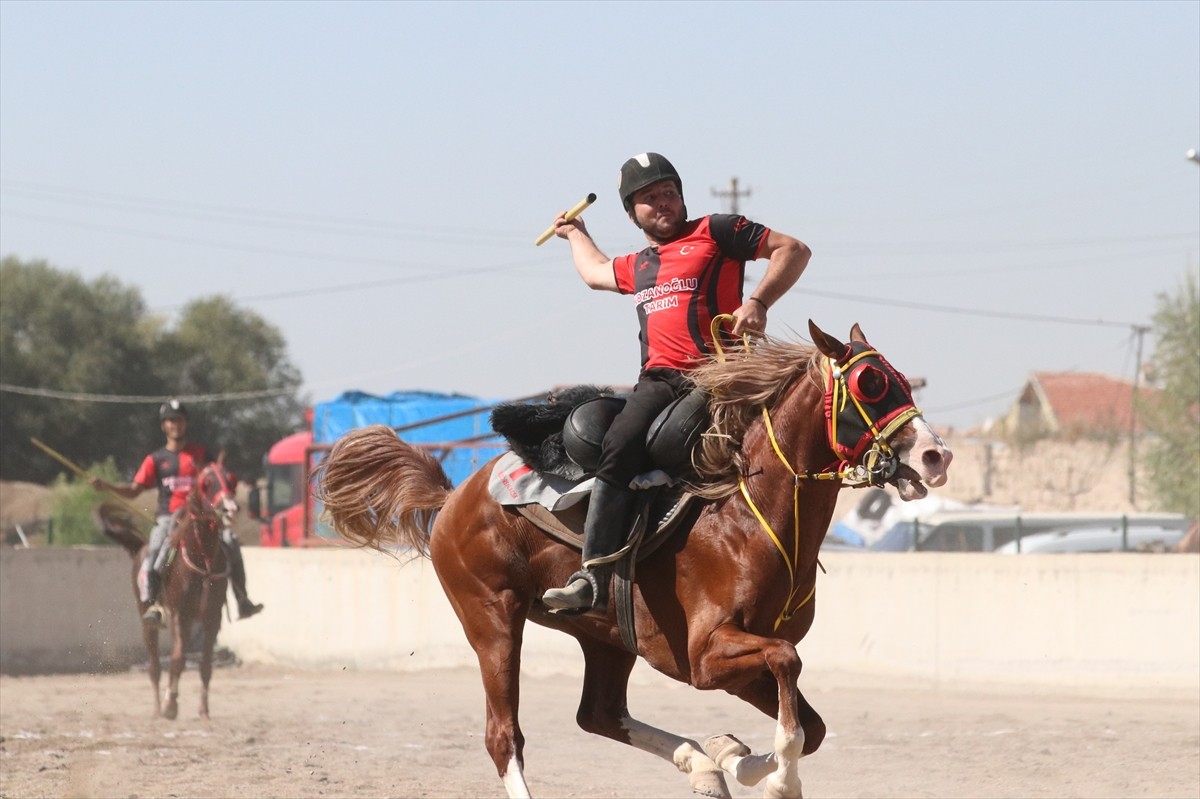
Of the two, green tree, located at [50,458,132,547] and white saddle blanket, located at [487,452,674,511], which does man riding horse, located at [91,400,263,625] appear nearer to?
white saddle blanket, located at [487,452,674,511]

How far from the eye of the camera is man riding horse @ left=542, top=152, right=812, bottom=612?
6.61 metres

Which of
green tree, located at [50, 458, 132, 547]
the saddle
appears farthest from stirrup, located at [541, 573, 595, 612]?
green tree, located at [50, 458, 132, 547]

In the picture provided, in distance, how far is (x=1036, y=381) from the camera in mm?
82562

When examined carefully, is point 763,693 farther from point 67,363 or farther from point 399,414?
point 67,363

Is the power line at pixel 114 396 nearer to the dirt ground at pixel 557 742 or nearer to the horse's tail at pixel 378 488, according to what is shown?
the dirt ground at pixel 557 742

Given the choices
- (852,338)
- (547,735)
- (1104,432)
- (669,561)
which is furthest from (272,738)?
(1104,432)

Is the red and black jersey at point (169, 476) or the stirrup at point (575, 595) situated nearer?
the stirrup at point (575, 595)

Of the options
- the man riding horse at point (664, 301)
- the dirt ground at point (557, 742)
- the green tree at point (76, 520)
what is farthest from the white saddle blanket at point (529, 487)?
the green tree at point (76, 520)

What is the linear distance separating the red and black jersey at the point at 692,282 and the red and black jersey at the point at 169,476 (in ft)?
26.4

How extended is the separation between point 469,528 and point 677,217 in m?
1.80

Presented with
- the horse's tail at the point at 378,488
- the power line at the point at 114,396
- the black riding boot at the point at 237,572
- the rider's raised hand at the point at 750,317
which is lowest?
the black riding boot at the point at 237,572

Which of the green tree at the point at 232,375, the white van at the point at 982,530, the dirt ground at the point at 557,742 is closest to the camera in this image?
the dirt ground at the point at 557,742

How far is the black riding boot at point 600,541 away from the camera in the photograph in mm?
6605

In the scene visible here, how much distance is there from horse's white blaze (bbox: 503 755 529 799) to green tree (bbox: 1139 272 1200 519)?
29789mm
